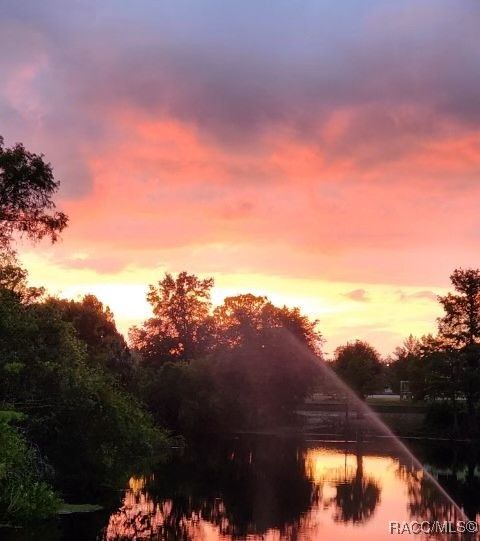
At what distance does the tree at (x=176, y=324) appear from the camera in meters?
127

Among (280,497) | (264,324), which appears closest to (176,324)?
(264,324)

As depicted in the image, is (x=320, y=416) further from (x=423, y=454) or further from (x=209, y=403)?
(x=423, y=454)

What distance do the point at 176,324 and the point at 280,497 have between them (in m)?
87.8

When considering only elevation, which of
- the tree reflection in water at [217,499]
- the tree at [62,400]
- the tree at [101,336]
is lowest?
the tree reflection in water at [217,499]

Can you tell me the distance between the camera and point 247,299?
11900cm

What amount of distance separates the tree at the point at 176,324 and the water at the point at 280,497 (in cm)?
5374

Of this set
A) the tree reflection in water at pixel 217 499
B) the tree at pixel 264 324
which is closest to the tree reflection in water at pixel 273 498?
the tree reflection in water at pixel 217 499

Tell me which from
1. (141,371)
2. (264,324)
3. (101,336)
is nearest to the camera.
Result: (101,336)

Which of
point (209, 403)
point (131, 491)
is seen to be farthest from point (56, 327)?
point (209, 403)

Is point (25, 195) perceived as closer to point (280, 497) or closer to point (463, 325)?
point (280, 497)

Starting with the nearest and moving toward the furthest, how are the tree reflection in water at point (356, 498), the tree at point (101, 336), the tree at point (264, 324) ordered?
1. the tree reflection in water at point (356, 498)
2. the tree at point (101, 336)
3. the tree at point (264, 324)

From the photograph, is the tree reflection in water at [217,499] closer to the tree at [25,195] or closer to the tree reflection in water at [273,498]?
the tree reflection in water at [273,498]

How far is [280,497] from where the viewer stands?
46219mm

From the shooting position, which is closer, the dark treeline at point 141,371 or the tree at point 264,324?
the dark treeline at point 141,371
